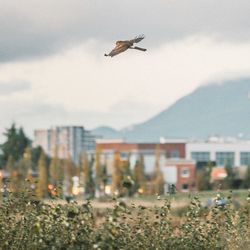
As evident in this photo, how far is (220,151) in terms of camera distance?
96500mm

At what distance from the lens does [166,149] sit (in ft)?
305

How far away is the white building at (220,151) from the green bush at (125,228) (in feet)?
270

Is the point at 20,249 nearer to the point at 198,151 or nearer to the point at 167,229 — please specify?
the point at 167,229

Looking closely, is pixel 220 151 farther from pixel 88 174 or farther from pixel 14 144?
pixel 88 174

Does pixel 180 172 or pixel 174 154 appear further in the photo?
pixel 174 154

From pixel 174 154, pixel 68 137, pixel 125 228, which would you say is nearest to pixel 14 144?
pixel 174 154

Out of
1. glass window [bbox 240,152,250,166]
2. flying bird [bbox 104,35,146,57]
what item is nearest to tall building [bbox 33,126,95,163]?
glass window [bbox 240,152,250,166]

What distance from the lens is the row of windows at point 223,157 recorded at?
3703 inches

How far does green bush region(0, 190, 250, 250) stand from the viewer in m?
8.37

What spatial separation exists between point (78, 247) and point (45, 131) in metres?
145

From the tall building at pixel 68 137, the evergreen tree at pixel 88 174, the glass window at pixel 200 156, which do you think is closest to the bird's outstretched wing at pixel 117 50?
the evergreen tree at pixel 88 174

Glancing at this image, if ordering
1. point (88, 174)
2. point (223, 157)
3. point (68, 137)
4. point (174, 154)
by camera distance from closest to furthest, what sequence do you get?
point (88, 174)
point (174, 154)
point (223, 157)
point (68, 137)

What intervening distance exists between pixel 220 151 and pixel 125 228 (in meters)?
87.8

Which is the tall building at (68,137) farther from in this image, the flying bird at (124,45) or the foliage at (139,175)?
the flying bird at (124,45)
